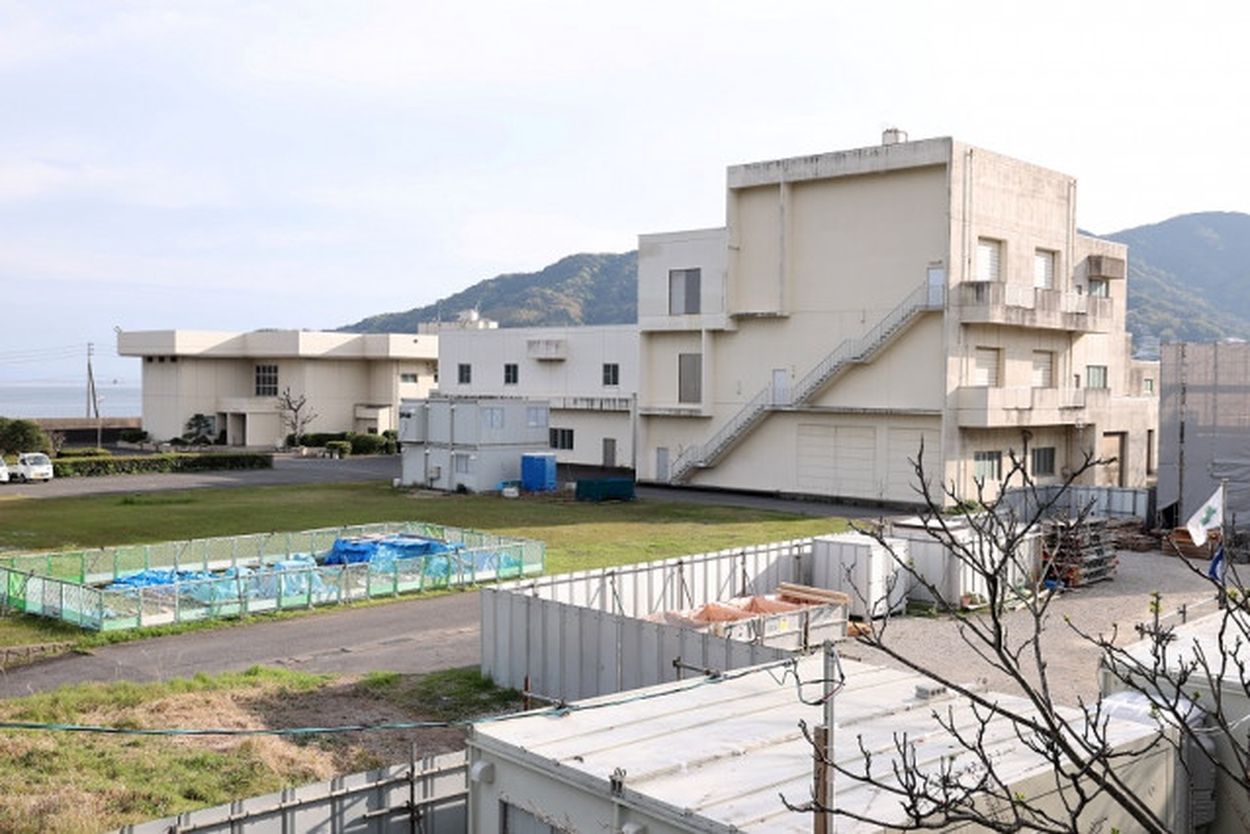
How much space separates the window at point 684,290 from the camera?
6144 centimetres

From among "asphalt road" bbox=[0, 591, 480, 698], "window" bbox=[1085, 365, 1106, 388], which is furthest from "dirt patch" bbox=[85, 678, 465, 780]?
"window" bbox=[1085, 365, 1106, 388]

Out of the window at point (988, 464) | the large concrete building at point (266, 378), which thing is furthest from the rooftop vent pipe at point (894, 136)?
the large concrete building at point (266, 378)

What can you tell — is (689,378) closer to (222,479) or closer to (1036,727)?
(222,479)

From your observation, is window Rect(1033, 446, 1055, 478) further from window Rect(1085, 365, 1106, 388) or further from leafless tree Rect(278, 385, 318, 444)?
leafless tree Rect(278, 385, 318, 444)

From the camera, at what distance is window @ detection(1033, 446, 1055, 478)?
2291 inches

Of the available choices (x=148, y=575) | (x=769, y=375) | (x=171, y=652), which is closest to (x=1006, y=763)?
(x=171, y=652)

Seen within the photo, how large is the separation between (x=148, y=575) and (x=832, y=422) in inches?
1382

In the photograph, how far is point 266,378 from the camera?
318ft

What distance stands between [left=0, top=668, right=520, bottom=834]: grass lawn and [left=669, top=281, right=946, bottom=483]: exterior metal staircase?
115ft

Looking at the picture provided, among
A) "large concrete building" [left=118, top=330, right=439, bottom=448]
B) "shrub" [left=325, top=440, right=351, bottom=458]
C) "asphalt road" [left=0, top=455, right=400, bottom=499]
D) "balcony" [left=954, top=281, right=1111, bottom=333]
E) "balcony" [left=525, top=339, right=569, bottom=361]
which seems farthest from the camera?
"large concrete building" [left=118, top=330, right=439, bottom=448]

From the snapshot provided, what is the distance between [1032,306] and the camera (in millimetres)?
54656

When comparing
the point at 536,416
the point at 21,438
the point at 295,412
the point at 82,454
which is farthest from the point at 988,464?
the point at 21,438

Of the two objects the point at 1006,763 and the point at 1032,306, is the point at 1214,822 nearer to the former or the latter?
the point at 1006,763

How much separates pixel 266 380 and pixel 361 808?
87369 mm
